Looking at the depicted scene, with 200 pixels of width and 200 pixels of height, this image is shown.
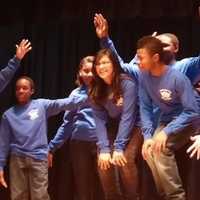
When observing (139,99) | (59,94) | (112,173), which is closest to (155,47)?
(139,99)

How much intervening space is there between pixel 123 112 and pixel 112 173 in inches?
16.2

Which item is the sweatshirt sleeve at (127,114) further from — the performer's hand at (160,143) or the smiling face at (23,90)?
the smiling face at (23,90)

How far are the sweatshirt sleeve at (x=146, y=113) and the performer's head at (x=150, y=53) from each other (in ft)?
0.54

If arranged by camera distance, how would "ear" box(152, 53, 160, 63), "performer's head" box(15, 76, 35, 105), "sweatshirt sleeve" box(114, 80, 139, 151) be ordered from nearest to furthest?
"ear" box(152, 53, 160, 63) → "sweatshirt sleeve" box(114, 80, 139, 151) → "performer's head" box(15, 76, 35, 105)

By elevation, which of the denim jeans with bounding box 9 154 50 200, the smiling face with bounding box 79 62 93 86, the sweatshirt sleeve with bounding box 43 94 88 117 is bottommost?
the denim jeans with bounding box 9 154 50 200

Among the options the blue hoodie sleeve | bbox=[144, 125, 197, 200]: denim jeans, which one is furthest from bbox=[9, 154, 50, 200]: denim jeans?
bbox=[144, 125, 197, 200]: denim jeans

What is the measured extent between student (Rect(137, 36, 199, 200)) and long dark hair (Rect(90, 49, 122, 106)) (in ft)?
0.58

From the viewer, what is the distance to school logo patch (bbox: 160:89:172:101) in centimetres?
304

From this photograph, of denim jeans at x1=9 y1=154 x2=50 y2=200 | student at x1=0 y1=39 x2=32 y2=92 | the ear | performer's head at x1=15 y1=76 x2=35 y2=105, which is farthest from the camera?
performer's head at x1=15 y1=76 x2=35 y2=105

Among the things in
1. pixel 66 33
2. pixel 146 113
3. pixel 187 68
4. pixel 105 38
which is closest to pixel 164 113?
pixel 146 113

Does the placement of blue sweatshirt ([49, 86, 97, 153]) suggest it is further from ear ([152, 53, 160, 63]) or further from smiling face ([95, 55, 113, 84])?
ear ([152, 53, 160, 63])

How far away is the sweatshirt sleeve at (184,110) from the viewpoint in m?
2.96

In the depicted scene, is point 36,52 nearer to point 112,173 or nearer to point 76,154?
point 76,154

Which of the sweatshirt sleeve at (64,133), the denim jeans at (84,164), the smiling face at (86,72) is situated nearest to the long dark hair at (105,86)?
the smiling face at (86,72)
